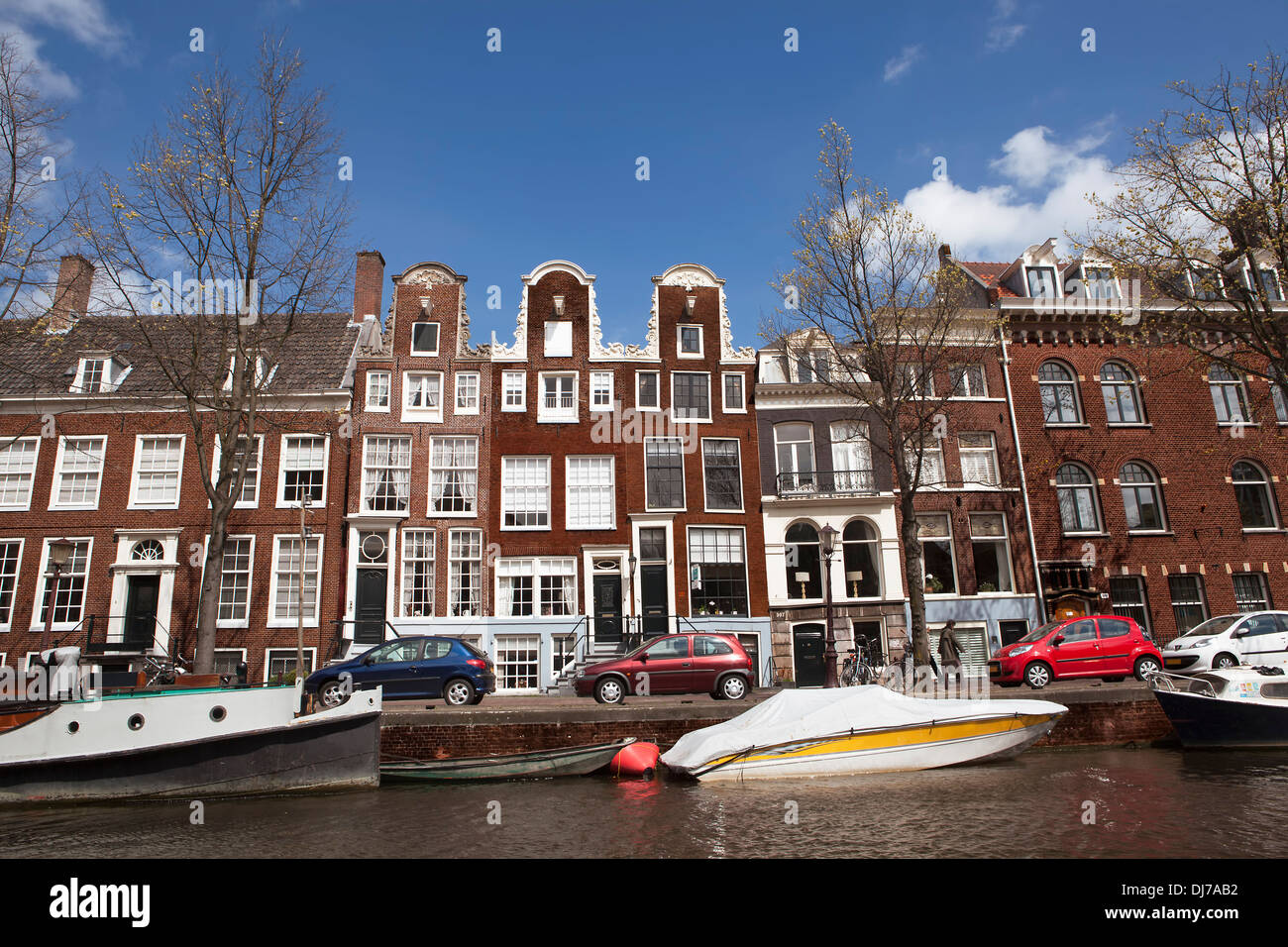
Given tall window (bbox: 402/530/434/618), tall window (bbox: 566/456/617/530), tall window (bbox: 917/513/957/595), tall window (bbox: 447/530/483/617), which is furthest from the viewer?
tall window (bbox: 917/513/957/595)

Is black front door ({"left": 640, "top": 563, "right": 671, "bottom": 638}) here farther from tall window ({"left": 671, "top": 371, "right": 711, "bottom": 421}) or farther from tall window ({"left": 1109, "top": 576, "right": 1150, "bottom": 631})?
tall window ({"left": 1109, "top": 576, "right": 1150, "bottom": 631})

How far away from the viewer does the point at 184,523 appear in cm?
Result: 2612

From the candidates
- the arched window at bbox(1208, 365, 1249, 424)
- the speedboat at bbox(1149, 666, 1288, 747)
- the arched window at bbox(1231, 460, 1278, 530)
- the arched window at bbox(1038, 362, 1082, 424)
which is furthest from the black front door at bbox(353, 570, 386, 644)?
the arched window at bbox(1208, 365, 1249, 424)

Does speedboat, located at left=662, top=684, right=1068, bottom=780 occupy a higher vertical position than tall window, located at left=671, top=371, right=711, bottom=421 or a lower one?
lower

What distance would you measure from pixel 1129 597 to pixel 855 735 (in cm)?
1887

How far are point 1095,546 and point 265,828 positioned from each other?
27628 millimetres

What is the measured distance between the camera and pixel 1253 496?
A: 29.2 m

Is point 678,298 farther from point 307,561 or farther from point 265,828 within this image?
point 265,828

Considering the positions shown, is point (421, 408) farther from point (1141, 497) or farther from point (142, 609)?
point (1141, 497)

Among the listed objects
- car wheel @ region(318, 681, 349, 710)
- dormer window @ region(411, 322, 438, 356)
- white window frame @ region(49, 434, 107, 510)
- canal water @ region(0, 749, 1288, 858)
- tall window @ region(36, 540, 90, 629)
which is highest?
dormer window @ region(411, 322, 438, 356)

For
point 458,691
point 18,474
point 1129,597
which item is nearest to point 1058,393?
point 1129,597

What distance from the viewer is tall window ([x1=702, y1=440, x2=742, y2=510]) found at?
28125mm

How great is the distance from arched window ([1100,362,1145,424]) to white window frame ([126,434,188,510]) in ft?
111

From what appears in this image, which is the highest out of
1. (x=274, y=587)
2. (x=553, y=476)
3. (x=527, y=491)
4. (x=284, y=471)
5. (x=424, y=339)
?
(x=424, y=339)
